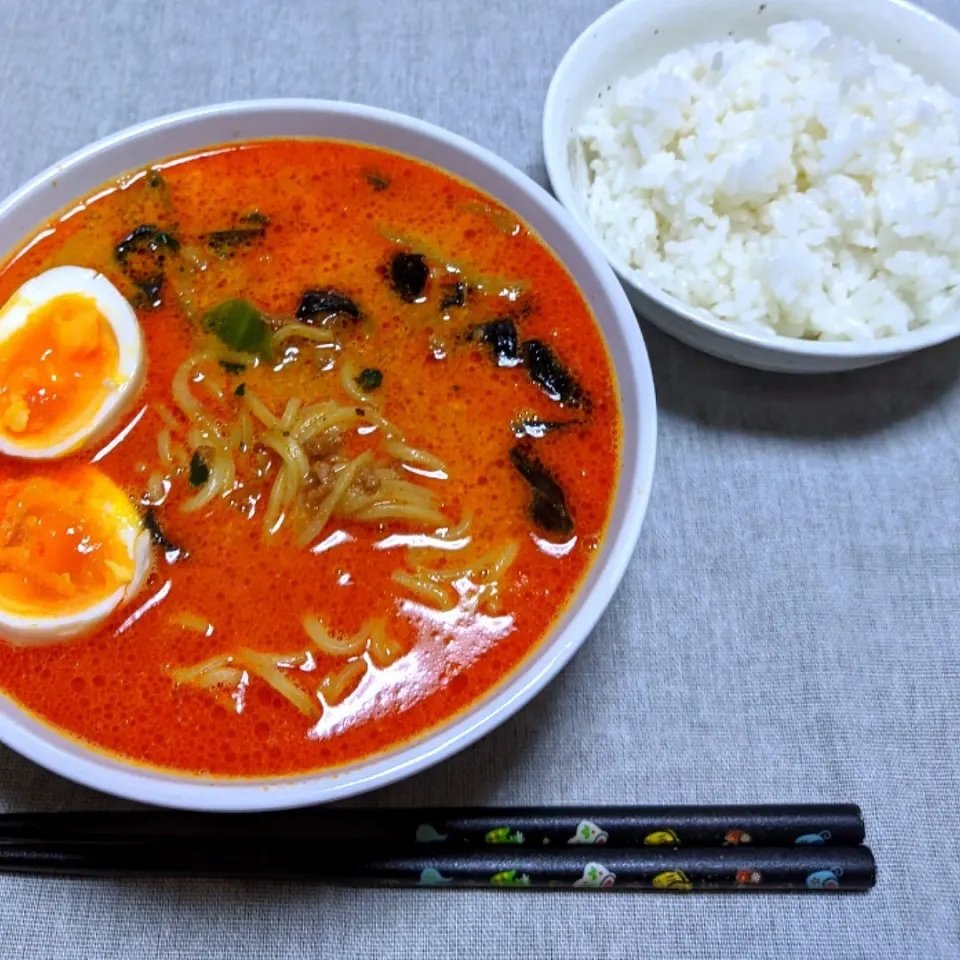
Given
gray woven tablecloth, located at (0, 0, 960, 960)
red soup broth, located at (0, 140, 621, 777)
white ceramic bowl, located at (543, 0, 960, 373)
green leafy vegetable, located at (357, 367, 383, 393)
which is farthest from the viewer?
white ceramic bowl, located at (543, 0, 960, 373)

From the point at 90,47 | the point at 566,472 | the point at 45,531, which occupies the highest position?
the point at 90,47

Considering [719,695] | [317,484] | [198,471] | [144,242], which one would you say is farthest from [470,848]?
[144,242]

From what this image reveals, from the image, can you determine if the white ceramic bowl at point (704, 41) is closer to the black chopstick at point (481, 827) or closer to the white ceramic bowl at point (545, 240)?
the white ceramic bowl at point (545, 240)

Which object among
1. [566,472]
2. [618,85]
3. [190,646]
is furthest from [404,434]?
[618,85]

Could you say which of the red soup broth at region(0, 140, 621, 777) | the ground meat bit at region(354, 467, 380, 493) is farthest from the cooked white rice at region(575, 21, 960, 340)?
the ground meat bit at region(354, 467, 380, 493)

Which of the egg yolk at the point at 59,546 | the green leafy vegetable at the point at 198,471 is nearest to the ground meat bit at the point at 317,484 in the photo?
the green leafy vegetable at the point at 198,471

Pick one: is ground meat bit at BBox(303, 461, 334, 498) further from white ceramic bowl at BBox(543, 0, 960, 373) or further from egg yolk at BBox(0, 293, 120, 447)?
white ceramic bowl at BBox(543, 0, 960, 373)

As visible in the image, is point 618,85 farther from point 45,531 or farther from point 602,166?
point 45,531
